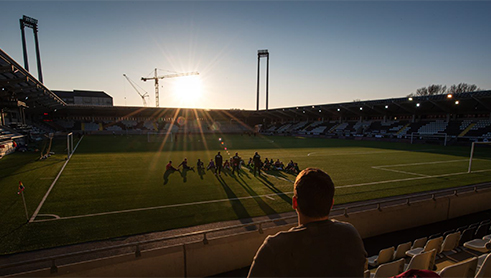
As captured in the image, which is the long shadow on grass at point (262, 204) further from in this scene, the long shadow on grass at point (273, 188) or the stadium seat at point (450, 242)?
the stadium seat at point (450, 242)

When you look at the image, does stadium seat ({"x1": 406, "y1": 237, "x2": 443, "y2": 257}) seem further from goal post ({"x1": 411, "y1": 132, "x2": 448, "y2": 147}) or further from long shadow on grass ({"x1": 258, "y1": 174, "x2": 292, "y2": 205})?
goal post ({"x1": 411, "y1": 132, "x2": 448, "y2": 147})

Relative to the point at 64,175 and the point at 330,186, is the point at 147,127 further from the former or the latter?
the point at 330,186

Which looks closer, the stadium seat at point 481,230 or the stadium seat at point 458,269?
the stadium seat at point 458,269

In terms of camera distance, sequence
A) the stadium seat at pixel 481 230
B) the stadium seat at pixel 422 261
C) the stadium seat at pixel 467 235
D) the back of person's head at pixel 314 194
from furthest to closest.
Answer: the stadium seat at pixel 481 230 → the stadium seat at pixel 467 235 → the stadium seat at pixel 422 261 → the back of person's head at pixel 314 194

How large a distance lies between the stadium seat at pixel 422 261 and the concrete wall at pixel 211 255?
2990 mm

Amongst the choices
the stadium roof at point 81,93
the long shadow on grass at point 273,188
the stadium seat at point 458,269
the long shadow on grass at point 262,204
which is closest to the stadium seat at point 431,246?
the stadium seat at point 458,269

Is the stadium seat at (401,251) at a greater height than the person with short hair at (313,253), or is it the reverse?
the person with short hair at (313,253)

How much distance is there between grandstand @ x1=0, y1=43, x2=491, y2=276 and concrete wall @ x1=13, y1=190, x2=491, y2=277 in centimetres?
2

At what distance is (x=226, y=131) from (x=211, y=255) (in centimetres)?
7496

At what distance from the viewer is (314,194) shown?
5.40 ft

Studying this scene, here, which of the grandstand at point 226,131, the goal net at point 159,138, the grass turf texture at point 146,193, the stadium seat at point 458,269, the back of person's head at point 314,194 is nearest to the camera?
the back of person's head at point 314,194

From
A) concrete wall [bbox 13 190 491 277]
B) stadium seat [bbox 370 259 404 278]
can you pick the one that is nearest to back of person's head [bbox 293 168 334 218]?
stadium seat [bbox 370 259 404 278]

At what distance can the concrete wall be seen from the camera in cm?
511

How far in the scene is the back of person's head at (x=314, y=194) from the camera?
163 centimetres
